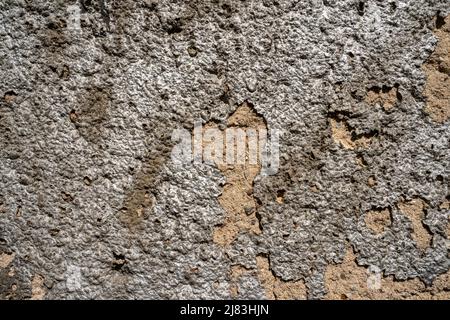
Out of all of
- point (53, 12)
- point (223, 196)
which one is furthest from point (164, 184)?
point (53, 12)

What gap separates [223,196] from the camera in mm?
1007

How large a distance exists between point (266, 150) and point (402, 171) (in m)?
0.30

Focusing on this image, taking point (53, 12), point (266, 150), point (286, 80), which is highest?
point (53, 12)

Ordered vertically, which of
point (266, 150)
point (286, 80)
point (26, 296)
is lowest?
point (26, 296)

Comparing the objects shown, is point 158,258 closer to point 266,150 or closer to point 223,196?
point 223,196

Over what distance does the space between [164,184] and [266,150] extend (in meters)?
0.24

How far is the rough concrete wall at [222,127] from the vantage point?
0.97 m

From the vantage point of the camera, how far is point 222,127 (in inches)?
39.1

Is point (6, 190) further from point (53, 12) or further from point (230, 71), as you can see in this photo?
point (230, 71)

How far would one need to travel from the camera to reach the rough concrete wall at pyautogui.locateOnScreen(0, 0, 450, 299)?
3.17 ft

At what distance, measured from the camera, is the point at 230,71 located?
98 cm

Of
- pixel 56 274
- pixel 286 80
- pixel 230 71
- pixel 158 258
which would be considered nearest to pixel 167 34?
pixel 230 71

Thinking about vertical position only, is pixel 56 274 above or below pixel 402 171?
below

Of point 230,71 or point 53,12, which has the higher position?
point 53,12
